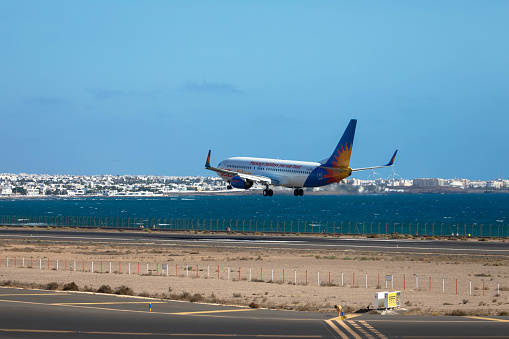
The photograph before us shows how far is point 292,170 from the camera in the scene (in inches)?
3243

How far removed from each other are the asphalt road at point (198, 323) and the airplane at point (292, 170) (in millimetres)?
45317

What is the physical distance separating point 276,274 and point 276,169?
29334mm

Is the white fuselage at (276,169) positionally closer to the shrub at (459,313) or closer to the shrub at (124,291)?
the shrub at (124,291)

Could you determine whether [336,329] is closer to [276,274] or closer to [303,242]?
[276,274]

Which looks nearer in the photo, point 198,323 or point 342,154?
point 198,323

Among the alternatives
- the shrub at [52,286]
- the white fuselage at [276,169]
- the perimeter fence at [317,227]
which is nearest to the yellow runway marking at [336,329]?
the shrub at [52,286]

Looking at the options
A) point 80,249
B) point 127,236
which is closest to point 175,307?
point 80,249

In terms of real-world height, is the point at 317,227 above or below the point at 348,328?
below

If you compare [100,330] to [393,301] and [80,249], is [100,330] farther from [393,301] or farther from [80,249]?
[80,249]

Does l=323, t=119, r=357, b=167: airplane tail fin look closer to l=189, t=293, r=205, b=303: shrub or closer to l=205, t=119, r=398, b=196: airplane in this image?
l=205, t=119, r=398, b=196: airplane

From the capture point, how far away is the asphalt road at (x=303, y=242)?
78.6 m

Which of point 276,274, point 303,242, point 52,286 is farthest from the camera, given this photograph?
point 303,242

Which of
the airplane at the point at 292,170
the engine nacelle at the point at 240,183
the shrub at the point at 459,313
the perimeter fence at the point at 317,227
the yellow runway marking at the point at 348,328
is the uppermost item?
the airplane at the point at 292,170

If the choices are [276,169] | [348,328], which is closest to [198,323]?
[348,328]
